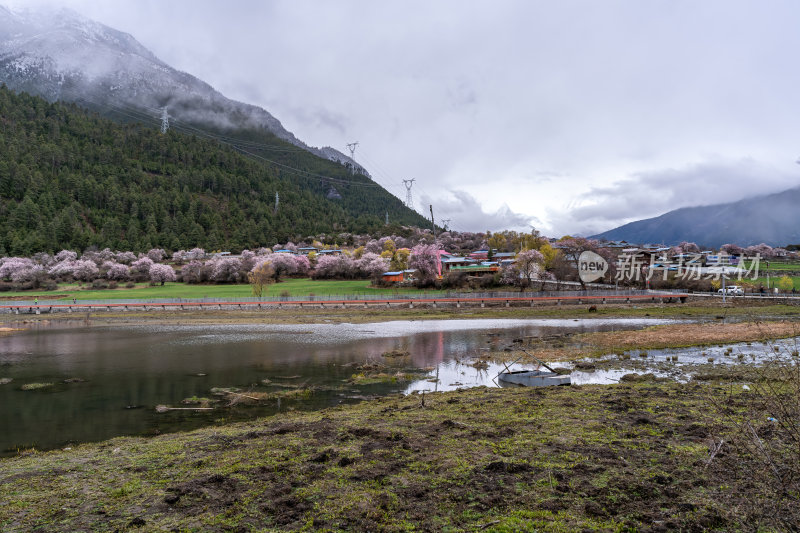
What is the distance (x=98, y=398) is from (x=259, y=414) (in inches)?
348

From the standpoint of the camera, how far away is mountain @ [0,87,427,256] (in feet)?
394

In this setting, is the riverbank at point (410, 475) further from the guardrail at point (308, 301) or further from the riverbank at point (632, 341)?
the guardrail at point (308, 301)

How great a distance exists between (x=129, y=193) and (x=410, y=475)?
167 metres

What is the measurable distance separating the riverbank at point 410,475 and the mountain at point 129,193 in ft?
422

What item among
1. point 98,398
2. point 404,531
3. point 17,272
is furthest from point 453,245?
point 404,531

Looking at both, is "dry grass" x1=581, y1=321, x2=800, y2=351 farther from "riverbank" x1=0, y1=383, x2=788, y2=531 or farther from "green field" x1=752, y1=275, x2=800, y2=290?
"green field" x1=752, y1=275, x2=800, y2=290

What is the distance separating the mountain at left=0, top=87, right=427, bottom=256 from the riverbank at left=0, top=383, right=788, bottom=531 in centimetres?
12864

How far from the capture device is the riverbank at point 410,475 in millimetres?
6859

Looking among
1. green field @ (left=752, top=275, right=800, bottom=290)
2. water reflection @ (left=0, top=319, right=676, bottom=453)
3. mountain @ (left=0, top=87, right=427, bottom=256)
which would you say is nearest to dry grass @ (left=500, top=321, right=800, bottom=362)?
water reflection @ (left=0, top=319, right=676, bottom=453)

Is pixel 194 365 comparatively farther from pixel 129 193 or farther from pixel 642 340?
pixel 129 193

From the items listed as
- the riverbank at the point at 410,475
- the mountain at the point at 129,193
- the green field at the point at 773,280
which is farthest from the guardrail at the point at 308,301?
the mountain at the point at 129,193

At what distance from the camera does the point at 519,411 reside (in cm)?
1327

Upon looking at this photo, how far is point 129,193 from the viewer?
14512 centimetres

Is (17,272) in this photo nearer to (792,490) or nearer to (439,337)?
(439,337)
